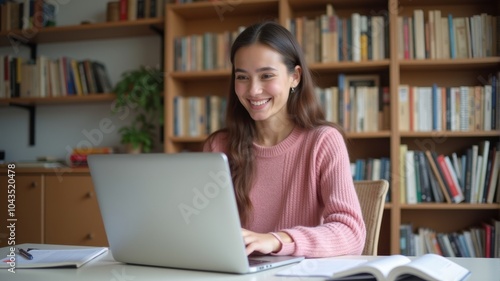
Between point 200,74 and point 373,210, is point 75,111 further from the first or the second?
point 373,210

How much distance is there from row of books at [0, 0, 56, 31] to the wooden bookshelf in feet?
3.00

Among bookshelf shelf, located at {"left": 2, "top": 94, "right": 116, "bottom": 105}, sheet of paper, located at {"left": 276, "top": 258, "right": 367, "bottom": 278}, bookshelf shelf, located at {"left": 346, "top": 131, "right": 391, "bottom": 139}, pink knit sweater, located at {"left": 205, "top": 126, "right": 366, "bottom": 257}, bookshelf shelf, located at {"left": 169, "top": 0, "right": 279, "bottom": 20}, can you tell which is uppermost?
bookshelf shelf, located at {"left": 169, "top": 0, "right": 279, "bottom": 20}

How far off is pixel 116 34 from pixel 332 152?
2.09 meters

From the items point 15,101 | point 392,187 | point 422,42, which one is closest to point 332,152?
point 392,187

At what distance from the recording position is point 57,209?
275cm

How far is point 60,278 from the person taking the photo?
3.01 ft

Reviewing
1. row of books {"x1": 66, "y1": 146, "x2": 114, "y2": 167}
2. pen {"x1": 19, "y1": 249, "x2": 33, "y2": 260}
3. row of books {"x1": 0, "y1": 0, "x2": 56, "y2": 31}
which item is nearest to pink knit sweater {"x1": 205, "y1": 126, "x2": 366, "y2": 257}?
pen {"x1": 19, "y1": 249, "x2": 33, "y2": 260}

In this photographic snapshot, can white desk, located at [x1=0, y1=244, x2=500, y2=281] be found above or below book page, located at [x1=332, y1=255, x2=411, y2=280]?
below

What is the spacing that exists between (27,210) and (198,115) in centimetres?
109

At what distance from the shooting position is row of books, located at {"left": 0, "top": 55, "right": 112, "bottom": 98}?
3.05 meters

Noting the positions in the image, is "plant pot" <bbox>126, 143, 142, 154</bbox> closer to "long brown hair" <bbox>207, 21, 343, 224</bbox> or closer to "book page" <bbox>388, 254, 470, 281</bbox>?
"long brown hair" <bbox>207, 21, 343, 224</bbox>

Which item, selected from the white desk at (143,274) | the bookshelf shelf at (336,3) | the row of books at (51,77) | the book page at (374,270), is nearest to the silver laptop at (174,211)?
the white desk at (143,274)

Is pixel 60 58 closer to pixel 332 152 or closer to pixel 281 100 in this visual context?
pixel 281 100

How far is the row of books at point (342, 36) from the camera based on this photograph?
8.39 ft
